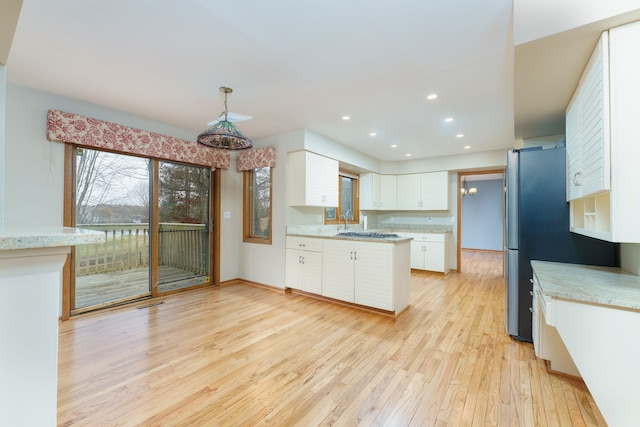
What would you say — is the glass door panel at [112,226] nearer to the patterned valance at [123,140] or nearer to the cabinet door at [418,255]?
the patterned valance at [123,140]

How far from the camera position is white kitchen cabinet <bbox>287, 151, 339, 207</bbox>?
401 centimetres

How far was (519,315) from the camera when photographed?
2.59 metres

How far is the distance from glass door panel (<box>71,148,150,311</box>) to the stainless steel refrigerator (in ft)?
14.3

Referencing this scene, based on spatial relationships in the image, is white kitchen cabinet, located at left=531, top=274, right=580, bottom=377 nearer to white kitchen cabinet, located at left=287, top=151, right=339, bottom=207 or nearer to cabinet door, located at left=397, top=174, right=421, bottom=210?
white kitchen cabinet, located at left=287, top=151, right=339, bottom=207

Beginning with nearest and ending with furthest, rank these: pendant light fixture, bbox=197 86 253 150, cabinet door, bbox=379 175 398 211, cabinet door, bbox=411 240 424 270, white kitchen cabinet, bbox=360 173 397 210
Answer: pendant light fixture, bbox=197 86 253 150, cabinet door, bbox=411 240 424 270, white kitchen cabinet, bbox=360 173 397 210, cabinet door, bbox=379 175 398 211

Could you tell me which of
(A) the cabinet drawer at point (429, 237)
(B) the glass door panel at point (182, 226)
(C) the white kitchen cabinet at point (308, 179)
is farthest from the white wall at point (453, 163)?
(B) the glass door panel at point (182, 226)

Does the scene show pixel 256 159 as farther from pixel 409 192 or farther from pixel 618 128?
pixel 618 128

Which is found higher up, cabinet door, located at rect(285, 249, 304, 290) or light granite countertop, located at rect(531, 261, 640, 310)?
light granite countertop, located at rect(531, 261, 640, 310)

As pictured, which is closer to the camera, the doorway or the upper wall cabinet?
the upper wall cabinet

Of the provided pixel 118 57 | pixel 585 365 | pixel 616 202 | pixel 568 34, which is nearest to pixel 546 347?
pixel 585 365

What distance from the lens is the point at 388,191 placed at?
20.6 feet

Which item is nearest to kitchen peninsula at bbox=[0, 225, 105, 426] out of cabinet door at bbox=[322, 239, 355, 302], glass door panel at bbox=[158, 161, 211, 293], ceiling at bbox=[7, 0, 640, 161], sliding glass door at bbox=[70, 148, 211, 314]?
ceiling at bbox=[7, 0, 640, 161]

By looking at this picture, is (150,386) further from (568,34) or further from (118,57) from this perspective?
(568,34)

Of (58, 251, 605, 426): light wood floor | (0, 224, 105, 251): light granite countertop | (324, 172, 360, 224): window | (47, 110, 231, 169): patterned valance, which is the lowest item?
(58, 251, 605, 426): light wood floor
